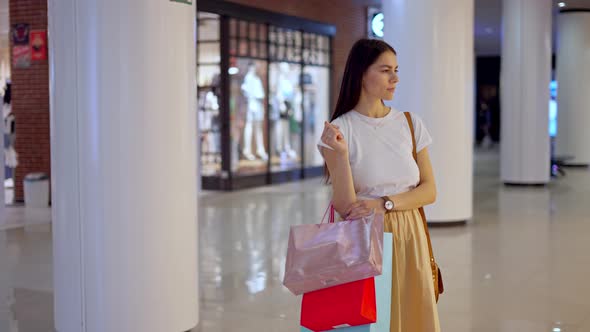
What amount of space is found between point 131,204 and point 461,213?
17.2 feet

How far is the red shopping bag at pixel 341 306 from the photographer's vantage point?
2312mm

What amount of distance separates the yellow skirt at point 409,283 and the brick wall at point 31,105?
8.91m

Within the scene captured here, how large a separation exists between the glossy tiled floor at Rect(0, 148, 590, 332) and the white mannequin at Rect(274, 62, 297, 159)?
11.0 ft

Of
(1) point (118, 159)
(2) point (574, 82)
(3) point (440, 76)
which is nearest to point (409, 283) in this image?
(1) point (118, 159)

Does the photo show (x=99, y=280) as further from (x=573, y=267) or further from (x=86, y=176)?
(x=573, y=267)

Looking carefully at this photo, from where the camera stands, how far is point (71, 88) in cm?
388

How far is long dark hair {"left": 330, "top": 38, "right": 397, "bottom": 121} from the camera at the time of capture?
2.58 metres

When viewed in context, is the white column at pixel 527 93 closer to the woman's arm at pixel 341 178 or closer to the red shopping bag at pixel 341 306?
the woman's arm at pixel 341 178

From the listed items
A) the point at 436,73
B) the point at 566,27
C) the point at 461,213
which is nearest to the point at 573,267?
the point at 461,213

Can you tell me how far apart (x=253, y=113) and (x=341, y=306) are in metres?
11.2

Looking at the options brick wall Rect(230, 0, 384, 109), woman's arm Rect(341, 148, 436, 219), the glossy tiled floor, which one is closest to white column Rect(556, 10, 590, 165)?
brick wall Rect(230, 0, 384, 109)

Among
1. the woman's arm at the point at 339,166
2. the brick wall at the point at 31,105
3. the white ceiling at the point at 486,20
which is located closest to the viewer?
the woman's arm at the point at 339,166

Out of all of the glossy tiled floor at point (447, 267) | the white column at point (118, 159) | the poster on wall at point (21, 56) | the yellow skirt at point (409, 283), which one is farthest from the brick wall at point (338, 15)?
the yellow skirt at point (409, 283)

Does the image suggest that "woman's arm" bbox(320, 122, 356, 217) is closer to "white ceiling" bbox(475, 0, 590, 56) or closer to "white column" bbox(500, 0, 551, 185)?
"white column" bbox(500, 0, 551, 185)
